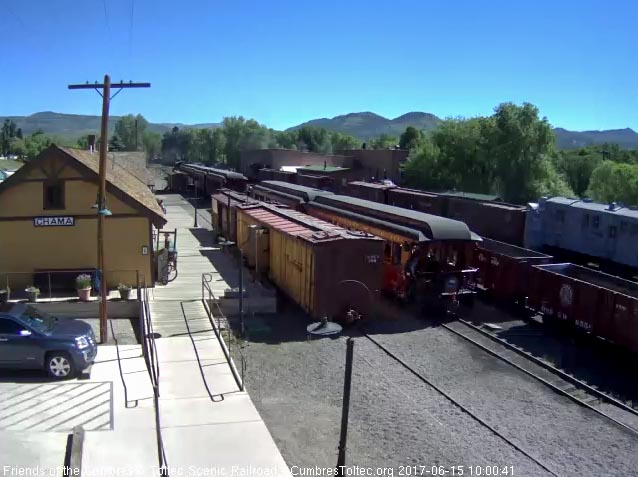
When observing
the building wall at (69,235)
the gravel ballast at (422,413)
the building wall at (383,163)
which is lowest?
the gravel ballast at (422,413)

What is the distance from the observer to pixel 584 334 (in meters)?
17.9

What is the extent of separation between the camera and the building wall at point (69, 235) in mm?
20953

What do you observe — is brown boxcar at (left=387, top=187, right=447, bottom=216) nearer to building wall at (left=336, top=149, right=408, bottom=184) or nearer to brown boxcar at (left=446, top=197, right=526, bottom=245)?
brown boxcar at (left=446, top=197, right=526, bottom=245)

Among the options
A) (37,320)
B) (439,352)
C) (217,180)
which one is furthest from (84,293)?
(217,180)

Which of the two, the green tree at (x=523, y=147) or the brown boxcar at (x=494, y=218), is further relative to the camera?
the green tree at (x=523, y=147)

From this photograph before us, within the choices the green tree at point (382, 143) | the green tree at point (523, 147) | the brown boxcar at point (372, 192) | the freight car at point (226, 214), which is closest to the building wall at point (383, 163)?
the green tree at point (523, 147)

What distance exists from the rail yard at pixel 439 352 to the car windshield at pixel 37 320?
16.9 ft

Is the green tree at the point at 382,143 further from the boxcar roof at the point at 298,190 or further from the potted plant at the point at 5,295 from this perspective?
the potted plant at the point at 5,295

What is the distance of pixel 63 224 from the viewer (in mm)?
21219

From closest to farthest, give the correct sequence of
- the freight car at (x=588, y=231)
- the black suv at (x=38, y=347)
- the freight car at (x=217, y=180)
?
the black suv at (x=38, y=347), the freight car at (x=588, y=231), the freight car at (x=217, y=180)

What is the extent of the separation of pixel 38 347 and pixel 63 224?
28.1ft

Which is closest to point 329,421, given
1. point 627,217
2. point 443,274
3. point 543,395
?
point 543,395

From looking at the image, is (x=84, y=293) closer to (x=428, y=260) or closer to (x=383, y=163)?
(x=428, y=260)

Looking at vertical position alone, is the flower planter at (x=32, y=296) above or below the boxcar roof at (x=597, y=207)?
below
